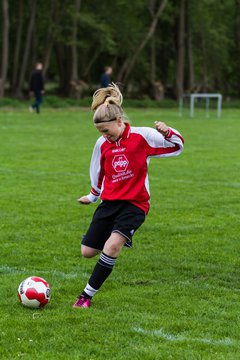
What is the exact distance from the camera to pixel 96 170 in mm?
6469

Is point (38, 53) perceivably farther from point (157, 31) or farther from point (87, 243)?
point (87, 243)

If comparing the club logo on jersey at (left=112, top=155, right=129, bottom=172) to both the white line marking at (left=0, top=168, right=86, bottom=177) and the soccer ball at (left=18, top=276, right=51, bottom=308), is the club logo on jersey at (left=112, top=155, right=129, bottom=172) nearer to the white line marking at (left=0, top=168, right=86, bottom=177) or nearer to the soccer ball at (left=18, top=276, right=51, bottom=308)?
the soccer ball at (left=18, top=276, right=51, bottom=308)

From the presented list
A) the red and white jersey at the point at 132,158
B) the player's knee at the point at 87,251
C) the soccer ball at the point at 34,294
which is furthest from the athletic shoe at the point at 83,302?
the red and white jersey at the point at 132,158

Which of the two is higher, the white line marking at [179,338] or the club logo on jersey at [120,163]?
the club logo on jersey at [120,163]

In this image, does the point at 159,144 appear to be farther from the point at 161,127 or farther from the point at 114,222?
the point at 114,222

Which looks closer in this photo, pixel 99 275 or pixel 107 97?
pixel 99 275

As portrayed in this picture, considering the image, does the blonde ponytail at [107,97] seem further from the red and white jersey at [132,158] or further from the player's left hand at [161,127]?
the player's left hand at [161,127]

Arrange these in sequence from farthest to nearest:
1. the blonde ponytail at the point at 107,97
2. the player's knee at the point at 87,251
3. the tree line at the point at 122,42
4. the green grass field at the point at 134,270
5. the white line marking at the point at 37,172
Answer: the tree line at the point at 122,42 < the white line marking at the point at 37,172 < the player's knee at the point at 87,251 < the blonde ponytail at the point at 107,97 < the green grass field at the point at 134,270

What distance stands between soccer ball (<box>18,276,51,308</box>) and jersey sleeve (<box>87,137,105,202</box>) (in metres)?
1.03

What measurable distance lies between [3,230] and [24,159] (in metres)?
7.27

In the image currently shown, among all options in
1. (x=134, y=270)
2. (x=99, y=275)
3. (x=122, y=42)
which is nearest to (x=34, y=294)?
(x=99, y=275)

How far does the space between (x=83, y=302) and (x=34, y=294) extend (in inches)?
15.7

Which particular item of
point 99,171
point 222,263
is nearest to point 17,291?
point 99,171

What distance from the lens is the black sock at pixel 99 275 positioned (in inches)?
234
